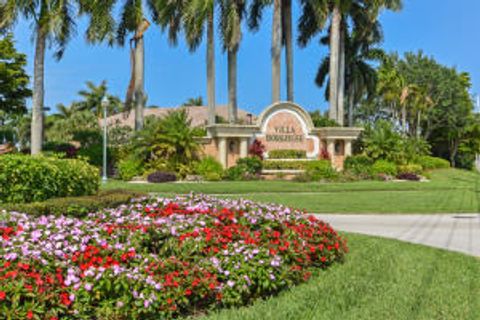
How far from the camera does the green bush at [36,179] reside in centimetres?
968

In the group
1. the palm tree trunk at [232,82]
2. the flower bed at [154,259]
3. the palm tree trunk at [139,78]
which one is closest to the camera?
the flower bed at [154,259]

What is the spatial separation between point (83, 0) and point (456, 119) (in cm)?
4214

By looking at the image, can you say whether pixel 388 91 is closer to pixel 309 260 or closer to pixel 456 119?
pixel 456 119

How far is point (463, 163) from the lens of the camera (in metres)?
60.9

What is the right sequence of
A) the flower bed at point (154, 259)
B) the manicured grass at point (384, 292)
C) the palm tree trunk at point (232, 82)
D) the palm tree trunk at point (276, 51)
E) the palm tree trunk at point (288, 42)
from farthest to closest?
the palm tree trunk at point (288, 42) < the palm tree trunk at point (276, 51) < the palm tree trunk at point (232, 82) < the manicured grass at point (384, 292) < the flower bed at point (154, 259)

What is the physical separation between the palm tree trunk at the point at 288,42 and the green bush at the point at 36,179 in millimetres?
27353

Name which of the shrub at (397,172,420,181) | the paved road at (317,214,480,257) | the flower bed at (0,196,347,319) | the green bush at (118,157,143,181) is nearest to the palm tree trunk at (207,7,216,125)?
the green bush at (118,157,143,181)

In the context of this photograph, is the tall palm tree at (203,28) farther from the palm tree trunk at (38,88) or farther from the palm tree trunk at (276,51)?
the palm tree trunk at (38,88)

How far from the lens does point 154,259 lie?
536 centimetres

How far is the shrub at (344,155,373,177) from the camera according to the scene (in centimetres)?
2986

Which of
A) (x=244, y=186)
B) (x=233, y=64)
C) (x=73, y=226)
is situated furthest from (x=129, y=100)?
(x=73, y=226)

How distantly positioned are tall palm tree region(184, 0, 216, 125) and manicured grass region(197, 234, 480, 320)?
24.5 meters

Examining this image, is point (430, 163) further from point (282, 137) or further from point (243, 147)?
point (243, 147)

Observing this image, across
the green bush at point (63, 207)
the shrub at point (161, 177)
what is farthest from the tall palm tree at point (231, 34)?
the green bush at point (63, 207)
